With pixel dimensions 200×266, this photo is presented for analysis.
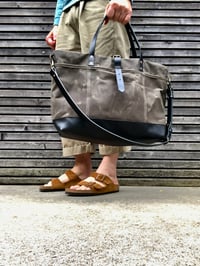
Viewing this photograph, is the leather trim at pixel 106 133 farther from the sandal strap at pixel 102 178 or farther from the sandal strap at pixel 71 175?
the sandal strap at pixel 71 175

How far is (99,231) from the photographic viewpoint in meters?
1.37

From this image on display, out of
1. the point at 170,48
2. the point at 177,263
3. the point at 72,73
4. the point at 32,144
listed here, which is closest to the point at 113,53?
the point at 72,73

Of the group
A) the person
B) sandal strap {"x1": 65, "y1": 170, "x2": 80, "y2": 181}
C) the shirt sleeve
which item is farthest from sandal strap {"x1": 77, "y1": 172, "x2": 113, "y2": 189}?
the shirt sleeve

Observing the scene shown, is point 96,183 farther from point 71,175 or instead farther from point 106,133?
point 106,133

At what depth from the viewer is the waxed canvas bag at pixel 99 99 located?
163cm

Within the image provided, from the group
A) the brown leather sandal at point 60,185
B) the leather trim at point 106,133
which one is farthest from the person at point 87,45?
the leather trim at point 106,133

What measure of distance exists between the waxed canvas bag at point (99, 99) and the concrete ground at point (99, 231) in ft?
0.89

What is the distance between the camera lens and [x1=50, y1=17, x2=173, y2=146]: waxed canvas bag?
1.63 metres

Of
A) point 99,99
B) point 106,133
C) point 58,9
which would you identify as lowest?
point 106,133

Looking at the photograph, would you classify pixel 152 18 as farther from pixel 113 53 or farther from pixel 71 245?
pixel 71 245

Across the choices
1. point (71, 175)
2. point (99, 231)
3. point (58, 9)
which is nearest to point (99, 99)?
point (99, 231)

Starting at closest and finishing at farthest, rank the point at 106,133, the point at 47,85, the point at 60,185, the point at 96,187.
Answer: the point at 106,133 < the point at 96,187 < the point at 60,185 < the point at 47,85

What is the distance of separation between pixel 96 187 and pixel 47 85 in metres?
0.80

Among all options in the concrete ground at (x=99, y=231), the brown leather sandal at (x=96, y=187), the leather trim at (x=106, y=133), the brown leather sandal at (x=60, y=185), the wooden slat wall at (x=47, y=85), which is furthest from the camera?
the wooden slat wall at (x=47, y=85)
